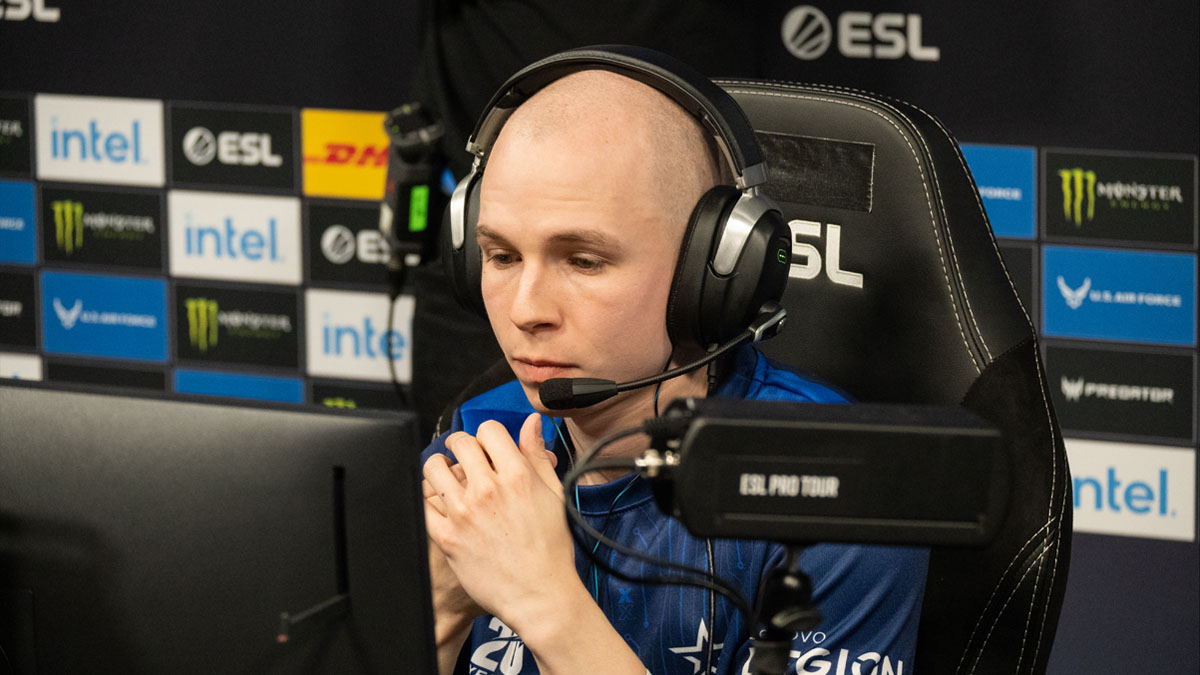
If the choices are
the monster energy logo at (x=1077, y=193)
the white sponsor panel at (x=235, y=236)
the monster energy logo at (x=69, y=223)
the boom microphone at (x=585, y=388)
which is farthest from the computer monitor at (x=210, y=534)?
the monster energy logo at (x=69, y=223)

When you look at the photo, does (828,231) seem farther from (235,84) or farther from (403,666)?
(235,84)

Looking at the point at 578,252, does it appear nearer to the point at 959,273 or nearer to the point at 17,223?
the point at 959,273

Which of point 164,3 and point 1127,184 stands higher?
point 164,3

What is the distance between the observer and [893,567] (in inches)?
41.9

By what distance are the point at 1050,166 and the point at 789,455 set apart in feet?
6.15

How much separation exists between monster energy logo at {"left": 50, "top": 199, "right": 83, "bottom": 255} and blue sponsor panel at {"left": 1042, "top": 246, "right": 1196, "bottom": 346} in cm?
213

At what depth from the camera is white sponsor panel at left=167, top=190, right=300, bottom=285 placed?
9.55 ft

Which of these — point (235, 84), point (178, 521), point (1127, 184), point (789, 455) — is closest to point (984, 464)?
point (789, 455)

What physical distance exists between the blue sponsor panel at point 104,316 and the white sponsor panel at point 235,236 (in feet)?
0.39

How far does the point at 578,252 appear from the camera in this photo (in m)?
1.10

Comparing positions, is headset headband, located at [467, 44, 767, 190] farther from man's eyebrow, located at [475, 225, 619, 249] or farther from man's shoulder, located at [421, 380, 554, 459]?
man's shoulder, located at [421, 380, 554, 459]

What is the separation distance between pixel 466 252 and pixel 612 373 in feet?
0.68

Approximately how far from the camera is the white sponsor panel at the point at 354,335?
285cm

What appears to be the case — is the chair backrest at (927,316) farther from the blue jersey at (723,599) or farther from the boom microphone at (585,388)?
the boom microphone at (585,388)
